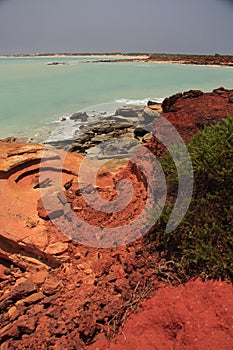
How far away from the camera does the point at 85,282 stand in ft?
13.4

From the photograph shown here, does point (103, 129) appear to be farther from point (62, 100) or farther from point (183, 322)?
point (183, 322)

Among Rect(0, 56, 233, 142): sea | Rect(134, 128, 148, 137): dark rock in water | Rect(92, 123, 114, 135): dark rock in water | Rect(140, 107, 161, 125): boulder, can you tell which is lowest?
Rect(0, 56, 233, 142): sea

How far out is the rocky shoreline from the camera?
324cm

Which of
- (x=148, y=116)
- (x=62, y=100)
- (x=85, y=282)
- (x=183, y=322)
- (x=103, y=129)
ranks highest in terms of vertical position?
(x=183, y=322)

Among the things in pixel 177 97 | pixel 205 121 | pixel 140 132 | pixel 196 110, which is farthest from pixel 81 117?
pixel 205 121

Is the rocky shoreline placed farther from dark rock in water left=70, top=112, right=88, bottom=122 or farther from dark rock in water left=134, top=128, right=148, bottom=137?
dark rock in water left=70, top=112, right=88, bottom=122

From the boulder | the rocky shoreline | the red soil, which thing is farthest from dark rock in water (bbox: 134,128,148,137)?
the red soil

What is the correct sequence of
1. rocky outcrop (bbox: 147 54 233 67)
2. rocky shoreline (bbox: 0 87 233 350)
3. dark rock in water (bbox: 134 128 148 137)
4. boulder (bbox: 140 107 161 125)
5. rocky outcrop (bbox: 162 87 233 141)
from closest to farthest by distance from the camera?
rocky shoreline (bbox: 0 87 233 350), rocky outcrop (bbox: 162 87 233 141), dark rock in water (bbox: 134 128 148 137), boulder (bbox: 140 107 161 125), rocky outcrop (bbox: 147 54 233 67)

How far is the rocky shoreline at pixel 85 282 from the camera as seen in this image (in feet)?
10.6

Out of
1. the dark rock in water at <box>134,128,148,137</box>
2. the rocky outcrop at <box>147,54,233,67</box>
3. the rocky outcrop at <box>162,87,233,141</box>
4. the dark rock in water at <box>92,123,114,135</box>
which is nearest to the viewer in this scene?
the rocky outcrop at <box>162,87,233,141</box>

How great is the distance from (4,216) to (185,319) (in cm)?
317

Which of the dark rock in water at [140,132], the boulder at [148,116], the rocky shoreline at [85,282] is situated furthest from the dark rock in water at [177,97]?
the boulder at [148,116]

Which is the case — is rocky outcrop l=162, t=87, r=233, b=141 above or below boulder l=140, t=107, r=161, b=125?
above

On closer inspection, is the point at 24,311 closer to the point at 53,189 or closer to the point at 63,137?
the point at 53,189
